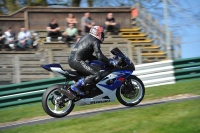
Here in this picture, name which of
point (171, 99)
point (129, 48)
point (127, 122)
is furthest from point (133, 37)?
point (127, 122)

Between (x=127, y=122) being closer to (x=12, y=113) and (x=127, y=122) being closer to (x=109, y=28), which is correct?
(x=12, y=113)

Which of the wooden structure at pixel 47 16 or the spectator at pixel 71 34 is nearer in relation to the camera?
the spectator at pixel 71 34

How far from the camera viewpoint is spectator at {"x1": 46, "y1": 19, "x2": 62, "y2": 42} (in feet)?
55.6

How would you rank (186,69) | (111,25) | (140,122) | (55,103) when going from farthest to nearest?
→ 1. (111,25)
2. (186,69)
3. (55,103)
4. (140,122)

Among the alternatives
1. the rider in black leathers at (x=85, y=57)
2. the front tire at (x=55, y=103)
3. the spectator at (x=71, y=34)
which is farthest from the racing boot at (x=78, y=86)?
the spectator at (x=71, y=34)

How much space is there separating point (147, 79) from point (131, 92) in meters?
4.80

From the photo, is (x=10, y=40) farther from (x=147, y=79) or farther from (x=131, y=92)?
(x=131, y=92)

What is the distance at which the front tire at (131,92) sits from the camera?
9.63 m

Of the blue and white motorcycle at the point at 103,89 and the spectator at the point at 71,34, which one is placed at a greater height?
the spectator at the point at 71,34

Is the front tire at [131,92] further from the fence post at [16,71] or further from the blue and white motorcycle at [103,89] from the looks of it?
the fence post at [16,71]

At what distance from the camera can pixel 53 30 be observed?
17.0 metres

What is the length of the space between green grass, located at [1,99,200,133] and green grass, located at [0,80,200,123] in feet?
7.70

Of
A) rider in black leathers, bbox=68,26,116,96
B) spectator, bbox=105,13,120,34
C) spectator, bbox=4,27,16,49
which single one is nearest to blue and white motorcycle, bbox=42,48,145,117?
rider in black leathers, bbox=68,26,116,96

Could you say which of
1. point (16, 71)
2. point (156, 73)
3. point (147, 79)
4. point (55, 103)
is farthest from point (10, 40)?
point (55, 103)
